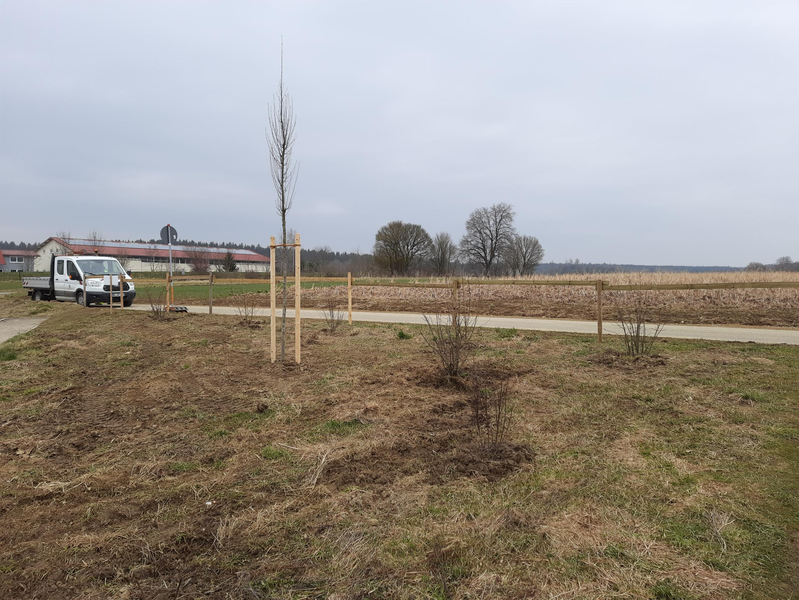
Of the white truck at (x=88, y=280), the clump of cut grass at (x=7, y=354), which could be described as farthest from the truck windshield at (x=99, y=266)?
the clump of cut grass at (x=7, y=354)

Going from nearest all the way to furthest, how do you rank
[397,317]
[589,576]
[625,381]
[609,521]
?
[589,576] → [609,521] → [625,381] → [397,317]

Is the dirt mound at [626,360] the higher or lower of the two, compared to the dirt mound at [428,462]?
higher

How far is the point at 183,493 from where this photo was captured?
3.53m

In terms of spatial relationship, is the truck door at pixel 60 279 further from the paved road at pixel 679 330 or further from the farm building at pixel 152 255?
the farm building at pixel 152 255

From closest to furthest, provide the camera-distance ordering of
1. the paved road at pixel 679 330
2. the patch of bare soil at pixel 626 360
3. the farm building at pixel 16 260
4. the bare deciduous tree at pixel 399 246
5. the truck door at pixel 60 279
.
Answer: the patch of bare soil at pixel 626 360, the paved road at pixel 679 330, the truck door at pixel 60 279, the bare deciduous tree at pixel 399 246, the farm building at pixel 16 260

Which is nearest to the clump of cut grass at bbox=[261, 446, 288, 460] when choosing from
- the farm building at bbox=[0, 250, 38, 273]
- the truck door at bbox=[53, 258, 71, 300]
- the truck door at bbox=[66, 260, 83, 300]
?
the truck door at bbox=[66, 260, 83, 300]

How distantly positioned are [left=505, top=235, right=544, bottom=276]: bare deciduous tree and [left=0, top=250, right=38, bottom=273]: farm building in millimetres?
90559

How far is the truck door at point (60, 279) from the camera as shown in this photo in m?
20.3

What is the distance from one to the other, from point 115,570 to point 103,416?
11.4ft

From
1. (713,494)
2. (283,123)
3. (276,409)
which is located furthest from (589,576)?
(283,123)

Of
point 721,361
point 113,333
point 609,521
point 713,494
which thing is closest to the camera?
point 609,521

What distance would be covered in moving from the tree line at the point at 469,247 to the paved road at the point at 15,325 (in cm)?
4825

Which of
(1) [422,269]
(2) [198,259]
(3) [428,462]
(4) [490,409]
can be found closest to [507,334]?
(4) [490,409]

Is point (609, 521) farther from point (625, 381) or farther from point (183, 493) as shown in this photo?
point (625, 381)
